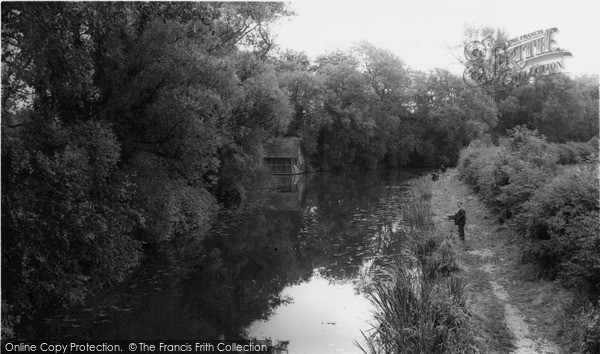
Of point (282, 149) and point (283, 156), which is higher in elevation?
point (282, 149)

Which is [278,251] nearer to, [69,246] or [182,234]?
[182,234]

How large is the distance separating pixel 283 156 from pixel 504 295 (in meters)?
38.6

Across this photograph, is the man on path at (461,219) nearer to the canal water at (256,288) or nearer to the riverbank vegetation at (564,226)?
the riverbank vegetation at (564,226)

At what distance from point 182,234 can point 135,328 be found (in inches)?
398

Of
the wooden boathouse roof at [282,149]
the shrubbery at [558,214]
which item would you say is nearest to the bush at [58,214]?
the shrubbery at [558,214]

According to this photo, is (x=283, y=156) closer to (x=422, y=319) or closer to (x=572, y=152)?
(x=572, y=152)

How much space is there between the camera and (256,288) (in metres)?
14.2

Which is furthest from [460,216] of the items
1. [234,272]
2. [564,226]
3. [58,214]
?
[58,214]

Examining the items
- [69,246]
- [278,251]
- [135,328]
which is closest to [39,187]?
[69,246]

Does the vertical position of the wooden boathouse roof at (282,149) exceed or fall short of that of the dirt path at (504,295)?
it exceeds it

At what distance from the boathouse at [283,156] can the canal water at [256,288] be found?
23.4 meters

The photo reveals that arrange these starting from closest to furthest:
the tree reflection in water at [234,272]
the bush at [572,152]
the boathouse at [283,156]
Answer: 1. the tree reflection in water at [234,272]
2. the bush at [572,152]
3. the boathouse at [283,156]

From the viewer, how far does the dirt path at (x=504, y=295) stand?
888 centimetres

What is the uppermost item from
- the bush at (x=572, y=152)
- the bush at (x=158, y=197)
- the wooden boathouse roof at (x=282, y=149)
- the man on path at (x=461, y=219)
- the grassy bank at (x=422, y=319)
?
the wooden boathouse roof at (x=282, y=149)
